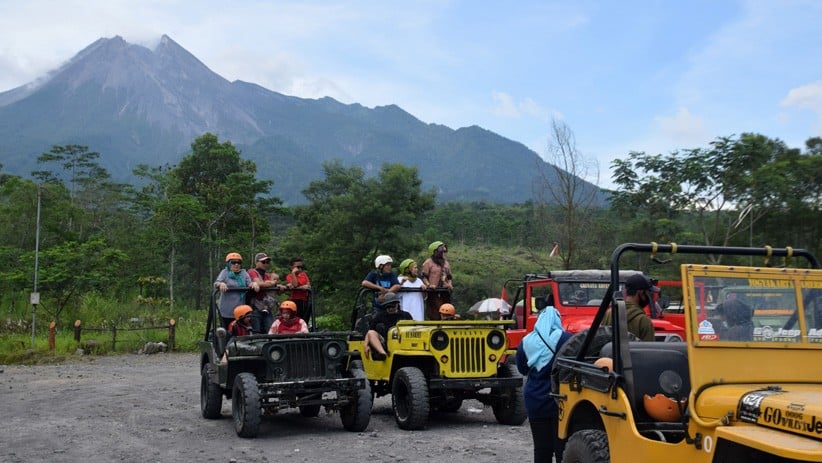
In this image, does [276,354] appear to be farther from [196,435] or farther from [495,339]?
[495,339]

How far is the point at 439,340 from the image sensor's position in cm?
1045

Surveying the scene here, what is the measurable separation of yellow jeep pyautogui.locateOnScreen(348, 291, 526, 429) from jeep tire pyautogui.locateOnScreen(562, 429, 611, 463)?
16.1 feet

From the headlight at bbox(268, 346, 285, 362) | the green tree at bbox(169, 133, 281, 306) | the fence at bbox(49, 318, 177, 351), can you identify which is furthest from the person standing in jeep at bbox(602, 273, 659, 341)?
the green tree at bbox(169, 133, 281, 306)

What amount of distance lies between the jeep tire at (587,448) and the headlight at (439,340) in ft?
16.7

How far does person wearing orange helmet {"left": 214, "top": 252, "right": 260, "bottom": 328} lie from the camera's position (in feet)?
37.7

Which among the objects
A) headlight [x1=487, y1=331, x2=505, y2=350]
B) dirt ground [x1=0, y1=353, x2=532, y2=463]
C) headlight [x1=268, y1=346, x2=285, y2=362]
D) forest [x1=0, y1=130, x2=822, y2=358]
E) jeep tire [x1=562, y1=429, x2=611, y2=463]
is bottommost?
dirt ground [x1=0, y1=353, x2=532, y2=463]

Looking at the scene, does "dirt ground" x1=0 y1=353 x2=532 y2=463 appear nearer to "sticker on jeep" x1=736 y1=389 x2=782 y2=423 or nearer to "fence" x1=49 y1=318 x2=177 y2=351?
"sticker on jeep" x1=736 y1=389 x2=782 y2=423

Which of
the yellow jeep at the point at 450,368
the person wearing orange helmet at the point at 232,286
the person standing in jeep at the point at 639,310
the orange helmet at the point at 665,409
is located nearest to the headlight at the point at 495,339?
the yellow jeep at the point at 450,368

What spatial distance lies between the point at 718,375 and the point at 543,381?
2.02 m

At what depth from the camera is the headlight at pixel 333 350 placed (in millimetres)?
10377

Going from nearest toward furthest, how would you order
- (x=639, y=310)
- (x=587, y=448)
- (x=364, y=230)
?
(x=587, y=448) < (x=639, y=310) < (x=364, y=230)

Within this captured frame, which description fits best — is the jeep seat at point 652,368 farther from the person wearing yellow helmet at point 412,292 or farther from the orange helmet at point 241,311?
the person wearing yellow helmet at point 412,292

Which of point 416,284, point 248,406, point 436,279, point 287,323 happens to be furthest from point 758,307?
point 436,279

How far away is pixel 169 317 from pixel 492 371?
2340cm
